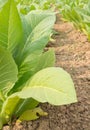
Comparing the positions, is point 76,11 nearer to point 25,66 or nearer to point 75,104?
point 75,104

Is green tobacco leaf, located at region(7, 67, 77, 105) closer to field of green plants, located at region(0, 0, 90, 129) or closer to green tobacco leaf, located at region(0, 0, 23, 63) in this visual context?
field of green plants, located at region(0, 0, 90, 129)

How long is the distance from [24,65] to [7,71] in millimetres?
173

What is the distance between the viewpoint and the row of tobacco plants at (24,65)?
1.16m

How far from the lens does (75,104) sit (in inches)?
66.6

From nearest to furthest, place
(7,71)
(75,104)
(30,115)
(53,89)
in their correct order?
(53,89) → (7,71) → (30,115) → (75,104)

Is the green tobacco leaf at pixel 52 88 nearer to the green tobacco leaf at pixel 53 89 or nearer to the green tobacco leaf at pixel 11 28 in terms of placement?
the green tobacco leaf at pixel 53 89

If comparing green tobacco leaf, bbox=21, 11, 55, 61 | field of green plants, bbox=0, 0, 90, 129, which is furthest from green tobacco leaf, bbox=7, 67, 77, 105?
green tobacco leaf, bbox=21, 11, 55, 61

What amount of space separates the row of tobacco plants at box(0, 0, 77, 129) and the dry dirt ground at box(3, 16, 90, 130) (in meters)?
0.05

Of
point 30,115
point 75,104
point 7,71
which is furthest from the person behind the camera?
point 75,104

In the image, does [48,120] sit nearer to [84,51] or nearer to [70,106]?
[70,106]

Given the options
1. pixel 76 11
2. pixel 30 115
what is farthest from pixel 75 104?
pixel 76 11

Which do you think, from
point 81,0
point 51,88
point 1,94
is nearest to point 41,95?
A: point 51,88

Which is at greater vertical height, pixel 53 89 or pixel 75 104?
pixel 53 89

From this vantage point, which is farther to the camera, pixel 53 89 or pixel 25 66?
pixel 25 66
